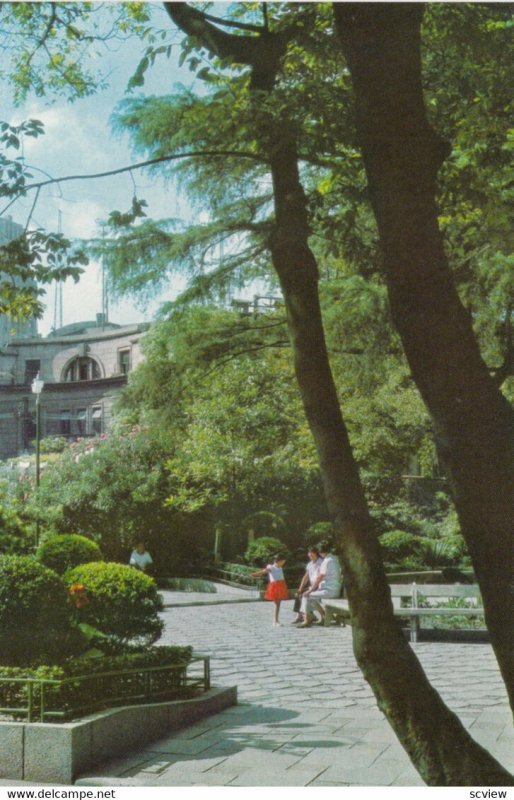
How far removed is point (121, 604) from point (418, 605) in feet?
25.7

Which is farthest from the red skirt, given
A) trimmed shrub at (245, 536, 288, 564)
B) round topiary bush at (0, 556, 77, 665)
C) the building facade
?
the building facade

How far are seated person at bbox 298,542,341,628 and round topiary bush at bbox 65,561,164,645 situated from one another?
7.45m

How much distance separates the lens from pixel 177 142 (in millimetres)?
10492

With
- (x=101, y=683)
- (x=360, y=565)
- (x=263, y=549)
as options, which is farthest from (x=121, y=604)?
(x=263, y=549)

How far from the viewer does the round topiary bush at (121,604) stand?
10.4 m

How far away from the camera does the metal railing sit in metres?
7.96

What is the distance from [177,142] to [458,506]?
23.3ft

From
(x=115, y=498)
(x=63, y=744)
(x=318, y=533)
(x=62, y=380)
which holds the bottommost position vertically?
(x=63, y=744)

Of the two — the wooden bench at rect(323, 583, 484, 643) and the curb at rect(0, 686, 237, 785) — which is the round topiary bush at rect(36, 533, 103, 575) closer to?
the wooden bench at rect(323, 583, 484, 643)

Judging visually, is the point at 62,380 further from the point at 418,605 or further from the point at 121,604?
the point at 121,604

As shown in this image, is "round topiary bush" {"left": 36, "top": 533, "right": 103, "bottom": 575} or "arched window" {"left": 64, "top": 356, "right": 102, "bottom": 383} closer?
"round topiary bush" {"left": 36, "top": 533, "right": 103, "bottom": 575}

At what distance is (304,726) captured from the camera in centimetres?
903

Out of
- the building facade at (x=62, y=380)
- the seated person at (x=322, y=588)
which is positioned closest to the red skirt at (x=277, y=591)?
the seated person at (x=322, y=588)

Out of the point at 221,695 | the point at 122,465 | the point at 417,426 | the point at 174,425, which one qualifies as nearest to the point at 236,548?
the point at 122,465
